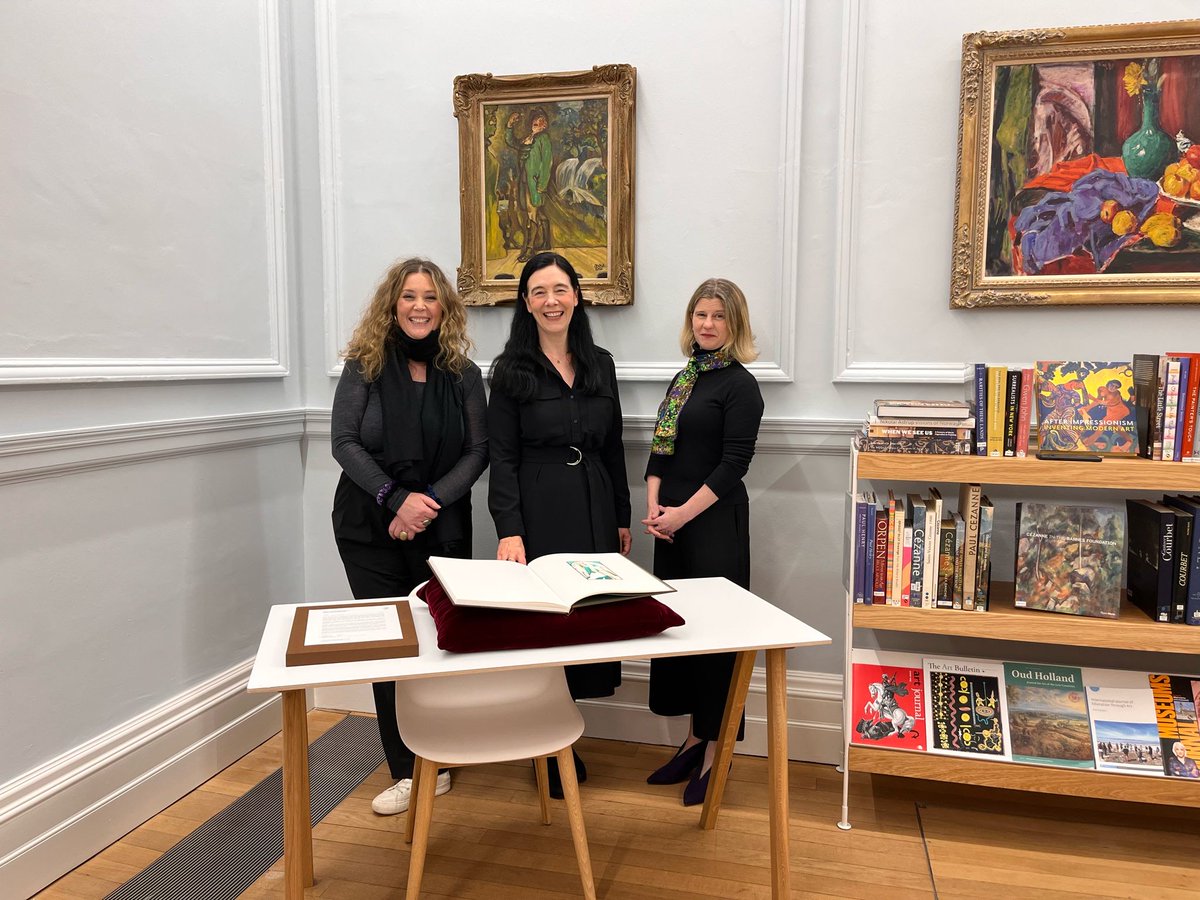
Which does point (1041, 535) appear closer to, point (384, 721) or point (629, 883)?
point (629, 883)

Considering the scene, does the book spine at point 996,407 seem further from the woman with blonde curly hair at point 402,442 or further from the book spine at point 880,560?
the woman with blonde curly hair at point 402,442

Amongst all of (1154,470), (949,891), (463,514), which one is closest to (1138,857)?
(949,891)

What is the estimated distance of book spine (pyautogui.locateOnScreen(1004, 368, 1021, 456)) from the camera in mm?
2107

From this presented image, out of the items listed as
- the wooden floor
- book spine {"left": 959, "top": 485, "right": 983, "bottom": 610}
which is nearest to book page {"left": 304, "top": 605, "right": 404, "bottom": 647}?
the wooden floor

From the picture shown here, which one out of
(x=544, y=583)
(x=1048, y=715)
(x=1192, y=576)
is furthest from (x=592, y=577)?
(x=1192, y=576)

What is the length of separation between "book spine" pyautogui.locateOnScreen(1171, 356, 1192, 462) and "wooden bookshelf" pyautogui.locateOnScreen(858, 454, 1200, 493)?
0.04 metres

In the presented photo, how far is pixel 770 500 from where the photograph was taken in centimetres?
271

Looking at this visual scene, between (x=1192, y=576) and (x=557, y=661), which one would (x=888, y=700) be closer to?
(x=1192, y=576)

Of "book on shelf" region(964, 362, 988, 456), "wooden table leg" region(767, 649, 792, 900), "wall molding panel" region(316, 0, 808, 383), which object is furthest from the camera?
"wall molding panel" region(316, 0, 808, 383)

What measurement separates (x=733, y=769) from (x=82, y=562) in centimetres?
201

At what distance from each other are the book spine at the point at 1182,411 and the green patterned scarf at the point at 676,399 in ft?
3.77

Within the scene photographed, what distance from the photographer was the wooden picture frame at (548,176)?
2.67 m

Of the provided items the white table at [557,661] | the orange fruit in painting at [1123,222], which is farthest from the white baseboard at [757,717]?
the orange fruit in painting at [1123,222]

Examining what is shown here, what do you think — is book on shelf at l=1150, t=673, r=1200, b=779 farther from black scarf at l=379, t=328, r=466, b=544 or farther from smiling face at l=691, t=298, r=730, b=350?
black scarf at l=379, t=328, r=466, b=544
